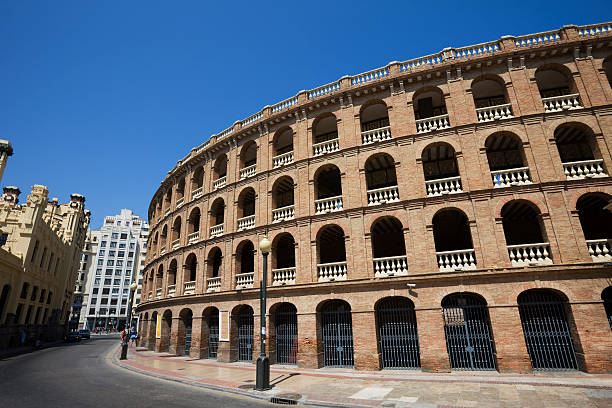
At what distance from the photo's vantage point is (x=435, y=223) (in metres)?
19.6

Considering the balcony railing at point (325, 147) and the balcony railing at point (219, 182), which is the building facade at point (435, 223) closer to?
the balcony railing at point (325, 147)

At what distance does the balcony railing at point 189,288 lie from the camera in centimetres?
2344

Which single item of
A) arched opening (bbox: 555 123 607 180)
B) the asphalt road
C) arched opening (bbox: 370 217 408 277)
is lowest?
the asphalt road

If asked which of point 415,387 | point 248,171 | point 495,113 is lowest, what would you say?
point 415,387

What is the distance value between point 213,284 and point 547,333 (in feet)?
62.1

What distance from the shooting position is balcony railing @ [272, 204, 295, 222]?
19719mm

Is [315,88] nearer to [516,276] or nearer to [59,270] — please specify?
[516,276]

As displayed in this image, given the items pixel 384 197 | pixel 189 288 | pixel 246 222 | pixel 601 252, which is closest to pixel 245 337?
pixel 189 288

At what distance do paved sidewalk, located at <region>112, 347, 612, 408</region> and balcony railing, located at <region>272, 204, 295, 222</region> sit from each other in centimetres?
Answer: 852

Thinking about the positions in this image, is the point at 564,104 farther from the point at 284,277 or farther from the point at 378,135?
the point at 284,277

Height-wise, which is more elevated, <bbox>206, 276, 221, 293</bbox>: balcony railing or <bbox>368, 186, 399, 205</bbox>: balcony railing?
<bbox>368, 186, 399, 205</bbox>: balcony railing

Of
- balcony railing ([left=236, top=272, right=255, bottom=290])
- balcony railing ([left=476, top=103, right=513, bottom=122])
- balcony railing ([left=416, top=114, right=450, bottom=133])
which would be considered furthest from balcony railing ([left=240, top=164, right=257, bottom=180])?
balcony railing ([left=476, top=103, right=513, bottom=122])

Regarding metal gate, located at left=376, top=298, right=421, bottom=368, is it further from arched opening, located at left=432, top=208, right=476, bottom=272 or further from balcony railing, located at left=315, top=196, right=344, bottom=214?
balcony railing, located at left=315, top=196, right=344, bottom=214

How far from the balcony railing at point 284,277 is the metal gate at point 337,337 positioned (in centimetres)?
265
